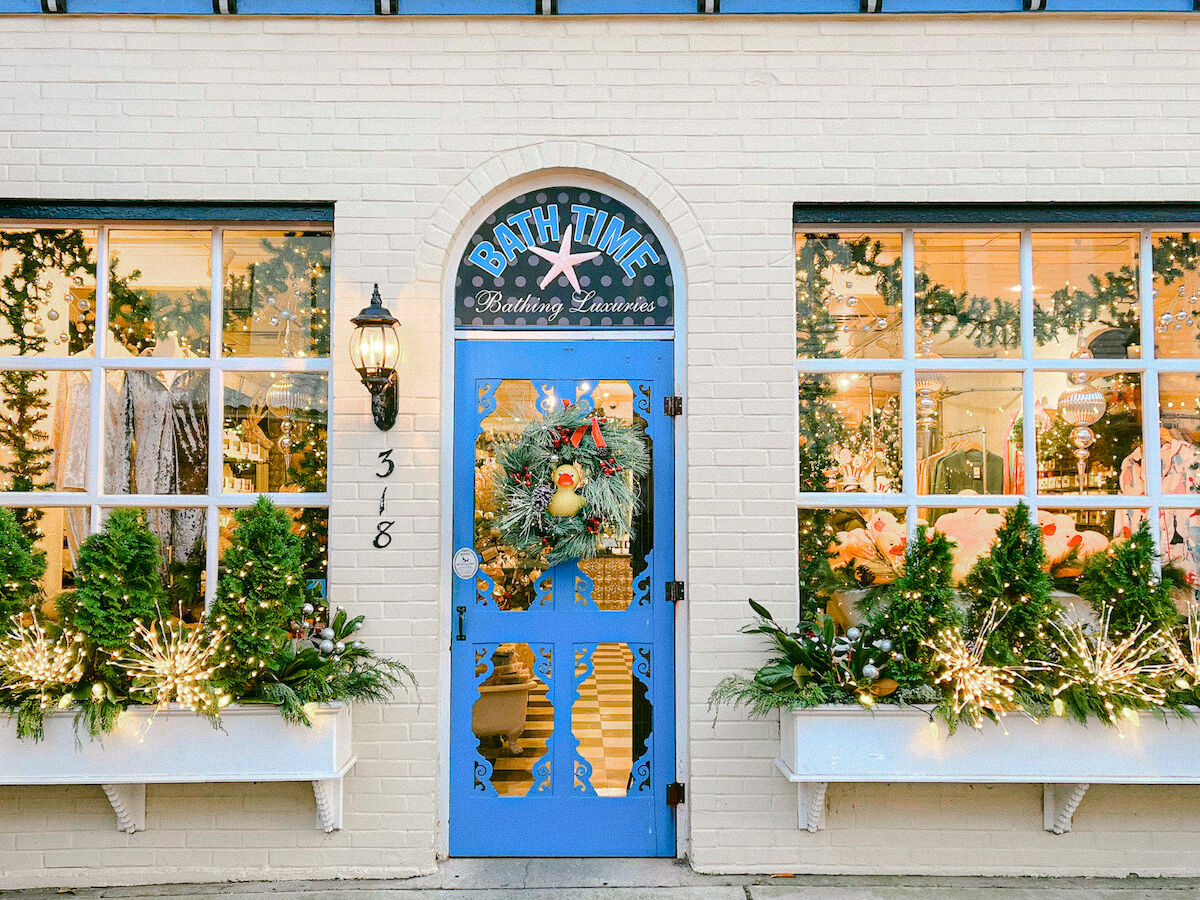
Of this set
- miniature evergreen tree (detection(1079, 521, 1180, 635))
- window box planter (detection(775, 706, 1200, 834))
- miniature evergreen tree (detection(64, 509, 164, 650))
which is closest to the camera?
miniature evergreen tree (detection(64, 509, 164, 650))

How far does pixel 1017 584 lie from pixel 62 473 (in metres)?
4.49

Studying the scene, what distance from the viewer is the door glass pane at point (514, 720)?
3979 millimetres

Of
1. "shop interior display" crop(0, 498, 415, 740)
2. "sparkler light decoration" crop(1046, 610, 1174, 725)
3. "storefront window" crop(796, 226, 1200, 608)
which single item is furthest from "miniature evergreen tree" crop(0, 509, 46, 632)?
"sparkler light decoration" crop(1046, 610, 1174, 725)

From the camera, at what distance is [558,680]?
3984 millimetres

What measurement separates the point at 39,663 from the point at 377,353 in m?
1.93

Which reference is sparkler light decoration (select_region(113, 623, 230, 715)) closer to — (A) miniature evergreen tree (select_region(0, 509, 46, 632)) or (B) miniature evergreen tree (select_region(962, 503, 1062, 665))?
(A) miniature evergreen tree (select_region(0, 509, 46, 632))

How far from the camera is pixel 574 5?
400 centimetres

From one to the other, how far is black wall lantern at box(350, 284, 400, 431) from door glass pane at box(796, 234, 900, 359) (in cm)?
198

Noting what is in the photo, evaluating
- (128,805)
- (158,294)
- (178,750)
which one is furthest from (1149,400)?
(128,805)

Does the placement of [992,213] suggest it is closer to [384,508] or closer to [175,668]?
[384,508]

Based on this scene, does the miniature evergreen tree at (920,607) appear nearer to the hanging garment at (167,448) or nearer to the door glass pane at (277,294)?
the door glass pane at (277,294)

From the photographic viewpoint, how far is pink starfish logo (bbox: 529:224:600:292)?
13.5 feet

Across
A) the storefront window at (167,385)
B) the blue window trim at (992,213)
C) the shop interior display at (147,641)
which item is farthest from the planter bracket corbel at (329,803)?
the blue window trim at (992,213)

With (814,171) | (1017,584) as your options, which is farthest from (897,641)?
(814,171)
